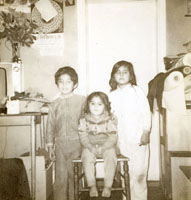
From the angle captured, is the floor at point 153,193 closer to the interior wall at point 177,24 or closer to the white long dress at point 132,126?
the white long dress at point 132,126

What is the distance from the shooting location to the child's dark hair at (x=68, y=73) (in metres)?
1.58

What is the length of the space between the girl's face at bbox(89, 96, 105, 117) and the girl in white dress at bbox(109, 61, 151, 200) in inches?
3.0

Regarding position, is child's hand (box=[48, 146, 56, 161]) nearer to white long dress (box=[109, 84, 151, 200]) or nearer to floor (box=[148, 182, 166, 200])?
white long dress (box=[109, 84, 151, 200])

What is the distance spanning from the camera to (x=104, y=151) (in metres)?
1.42

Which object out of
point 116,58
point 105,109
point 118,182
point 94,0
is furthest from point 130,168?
point 94,0

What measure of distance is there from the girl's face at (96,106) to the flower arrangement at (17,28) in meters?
0.56

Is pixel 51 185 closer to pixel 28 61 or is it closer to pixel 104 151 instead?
pixel 104 151

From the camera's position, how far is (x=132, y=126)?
1.51 m

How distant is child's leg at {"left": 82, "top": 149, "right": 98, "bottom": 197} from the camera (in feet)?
4.32

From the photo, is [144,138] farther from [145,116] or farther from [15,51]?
[15,51]

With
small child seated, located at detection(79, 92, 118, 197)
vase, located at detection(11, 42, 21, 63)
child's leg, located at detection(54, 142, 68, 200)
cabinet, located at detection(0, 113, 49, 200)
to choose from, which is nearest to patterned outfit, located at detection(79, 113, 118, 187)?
small child seated, located at detection(79, 92, 118, 197)

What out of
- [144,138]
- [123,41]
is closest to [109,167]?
[144,138]

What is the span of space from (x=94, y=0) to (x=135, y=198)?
127 centimetres

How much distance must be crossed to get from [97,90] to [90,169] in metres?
0.51
